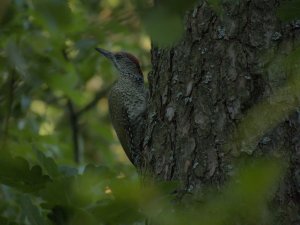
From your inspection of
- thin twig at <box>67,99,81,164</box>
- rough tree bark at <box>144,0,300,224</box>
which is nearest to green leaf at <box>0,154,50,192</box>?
rough tree bark at <box>144,0,300,224</box>

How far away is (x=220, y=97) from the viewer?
95.9 inches

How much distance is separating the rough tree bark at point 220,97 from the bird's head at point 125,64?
2.29 metres

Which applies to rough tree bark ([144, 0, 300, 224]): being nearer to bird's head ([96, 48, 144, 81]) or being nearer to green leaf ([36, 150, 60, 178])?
green leaf ([36, 150, 60, 178])

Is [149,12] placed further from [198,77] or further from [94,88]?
[94,88]

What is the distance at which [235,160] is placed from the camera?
231 centimetres

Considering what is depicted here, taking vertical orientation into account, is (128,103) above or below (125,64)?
below

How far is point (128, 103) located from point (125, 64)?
647 millimetres

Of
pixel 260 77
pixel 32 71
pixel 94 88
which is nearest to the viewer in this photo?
pixel 32 71

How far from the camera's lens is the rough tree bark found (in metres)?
2.29

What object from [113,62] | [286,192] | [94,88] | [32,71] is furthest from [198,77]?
[94,88]

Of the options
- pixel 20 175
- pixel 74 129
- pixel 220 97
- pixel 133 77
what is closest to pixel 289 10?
pixel 20 175

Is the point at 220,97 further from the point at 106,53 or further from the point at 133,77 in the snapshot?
the point at 106,53

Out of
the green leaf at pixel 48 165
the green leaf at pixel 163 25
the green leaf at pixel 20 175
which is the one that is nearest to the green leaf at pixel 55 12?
the green leaf at pixel 163 25

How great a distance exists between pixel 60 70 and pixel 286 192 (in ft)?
8.21
